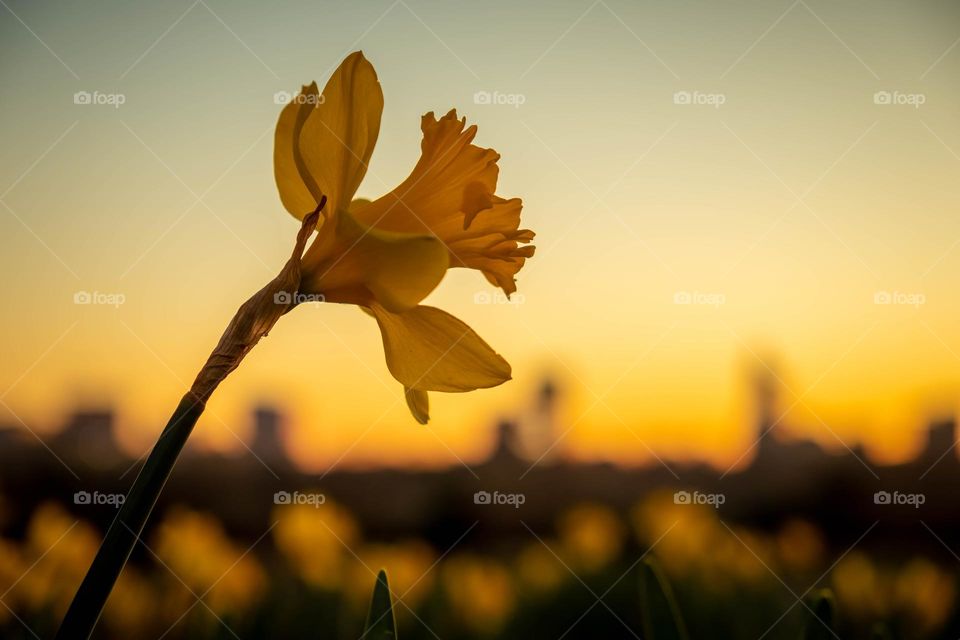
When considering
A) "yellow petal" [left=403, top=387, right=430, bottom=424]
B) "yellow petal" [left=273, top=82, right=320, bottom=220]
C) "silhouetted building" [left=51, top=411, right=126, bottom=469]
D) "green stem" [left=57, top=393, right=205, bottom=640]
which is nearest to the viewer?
"green stem" [left=57, top=393, right=205, bottom=640]

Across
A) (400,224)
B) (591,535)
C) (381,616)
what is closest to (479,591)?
(591,535)

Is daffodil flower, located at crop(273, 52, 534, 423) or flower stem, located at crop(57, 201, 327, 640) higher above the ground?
daffodil flower, located at crop(273, 52, 534, 423)

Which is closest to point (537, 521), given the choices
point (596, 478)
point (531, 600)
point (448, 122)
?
point (596, 478)

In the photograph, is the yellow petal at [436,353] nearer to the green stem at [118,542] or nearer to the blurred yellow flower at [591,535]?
the green stem at [118,542]

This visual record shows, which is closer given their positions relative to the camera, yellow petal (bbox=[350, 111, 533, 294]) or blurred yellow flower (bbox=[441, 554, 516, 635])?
yellow petal (bbox=[350, 111, 533, 294])

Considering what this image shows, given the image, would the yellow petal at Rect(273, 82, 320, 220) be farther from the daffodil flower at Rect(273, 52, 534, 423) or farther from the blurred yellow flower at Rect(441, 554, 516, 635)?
the blurred yellow flower at Rect(441, 554, 516, 635)

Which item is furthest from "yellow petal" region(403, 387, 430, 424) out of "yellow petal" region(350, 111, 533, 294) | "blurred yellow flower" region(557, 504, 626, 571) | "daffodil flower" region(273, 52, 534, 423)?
"blurred yellow flower" region(557, 504, 626, 571)

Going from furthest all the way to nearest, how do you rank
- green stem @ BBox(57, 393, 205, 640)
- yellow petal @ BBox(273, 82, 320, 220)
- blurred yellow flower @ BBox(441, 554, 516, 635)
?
1. blurred yellow flower @ BBox(441, 554, 516, 635)
2. yellow petal @ BBox(273, 82, 320, 220)
3. green stem @ BBox(57, 393, 205, 640)

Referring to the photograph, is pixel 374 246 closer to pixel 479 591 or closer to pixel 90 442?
pixel 479 591
